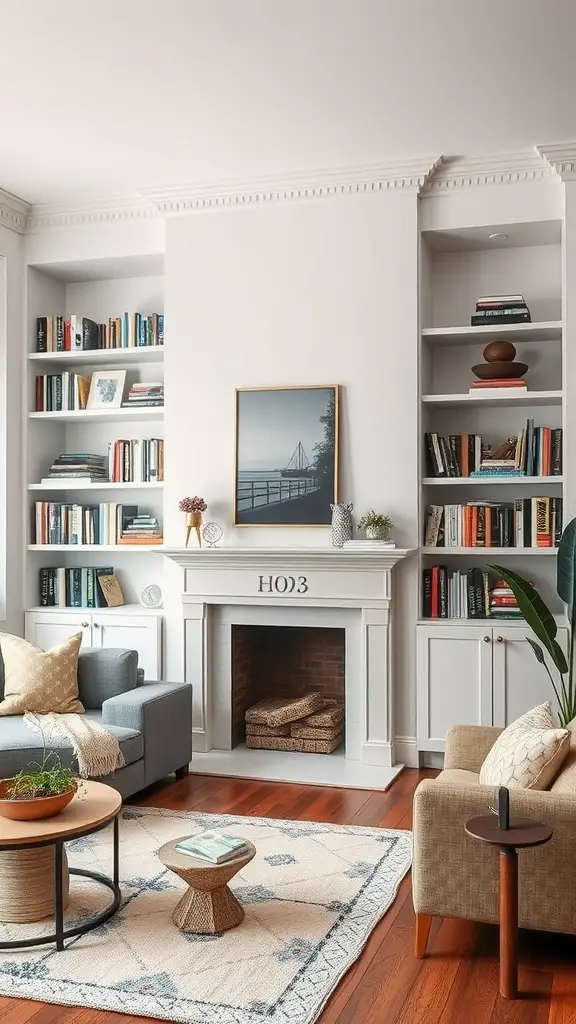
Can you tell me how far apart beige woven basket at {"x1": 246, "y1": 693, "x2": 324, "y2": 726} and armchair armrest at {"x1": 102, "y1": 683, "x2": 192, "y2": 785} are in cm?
58

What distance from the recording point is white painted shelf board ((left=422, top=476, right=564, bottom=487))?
16.6 feet

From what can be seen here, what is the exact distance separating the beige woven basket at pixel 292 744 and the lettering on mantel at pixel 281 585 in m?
0.87

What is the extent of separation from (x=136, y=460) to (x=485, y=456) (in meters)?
2.09

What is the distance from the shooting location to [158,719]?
4.63 metres

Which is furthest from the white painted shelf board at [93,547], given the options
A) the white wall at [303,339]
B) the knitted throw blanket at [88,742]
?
the knitted throw blanket at [88,742]

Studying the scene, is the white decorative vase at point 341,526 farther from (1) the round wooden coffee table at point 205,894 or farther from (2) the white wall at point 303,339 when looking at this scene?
(1) the round wooden coffee table at point 205,894

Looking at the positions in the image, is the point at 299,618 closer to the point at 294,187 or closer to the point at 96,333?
the point at 96,333

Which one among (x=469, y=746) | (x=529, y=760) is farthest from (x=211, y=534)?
(x=529, y=760)

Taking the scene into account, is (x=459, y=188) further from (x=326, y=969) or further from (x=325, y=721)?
(x=326, y=969)

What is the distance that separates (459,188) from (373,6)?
1.72 meters

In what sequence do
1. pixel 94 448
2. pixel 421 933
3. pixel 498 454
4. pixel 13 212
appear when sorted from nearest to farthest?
pixel 421 933 < pixel 498 454 < pixel 13 212 < pixel 94 448

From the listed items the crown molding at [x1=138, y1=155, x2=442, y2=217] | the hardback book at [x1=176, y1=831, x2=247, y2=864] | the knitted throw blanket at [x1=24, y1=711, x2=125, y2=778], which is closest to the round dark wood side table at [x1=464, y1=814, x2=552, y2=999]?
the hardback book at [x1=176, y1=831, x2=247, y2=864]

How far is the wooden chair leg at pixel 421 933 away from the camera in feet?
9.57

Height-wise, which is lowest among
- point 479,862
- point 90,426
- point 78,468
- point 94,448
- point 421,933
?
point 421,933
